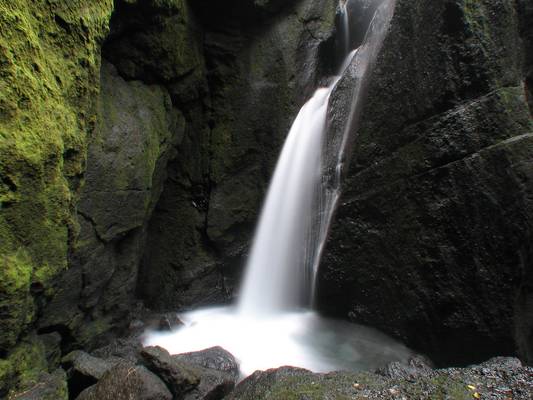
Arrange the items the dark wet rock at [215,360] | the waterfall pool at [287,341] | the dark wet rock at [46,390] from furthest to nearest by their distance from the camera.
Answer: the waterfall pool at [287,341] → the dark wet rock at [215,360] → the dark wet rock at [46,390]

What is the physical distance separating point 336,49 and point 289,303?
6404 mm

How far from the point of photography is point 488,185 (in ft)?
15.0

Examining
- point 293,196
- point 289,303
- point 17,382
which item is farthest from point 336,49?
point 17,382

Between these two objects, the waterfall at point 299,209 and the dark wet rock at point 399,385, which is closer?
the dark wet rock at point 399,385

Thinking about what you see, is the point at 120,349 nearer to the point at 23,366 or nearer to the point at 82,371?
the point at 82,371

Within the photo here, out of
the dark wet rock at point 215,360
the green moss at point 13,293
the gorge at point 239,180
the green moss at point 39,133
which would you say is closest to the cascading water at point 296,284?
the gorge at point 239,180

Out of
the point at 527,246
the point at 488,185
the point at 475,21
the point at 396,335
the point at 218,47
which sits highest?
the point at 218,47

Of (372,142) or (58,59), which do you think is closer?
(58,59)

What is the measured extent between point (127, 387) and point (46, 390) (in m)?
0.75

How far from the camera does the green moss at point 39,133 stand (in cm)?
284

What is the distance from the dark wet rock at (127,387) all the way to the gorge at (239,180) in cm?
8

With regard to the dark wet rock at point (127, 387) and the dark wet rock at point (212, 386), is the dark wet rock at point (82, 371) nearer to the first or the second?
the dark wet rock at point (127, 387)

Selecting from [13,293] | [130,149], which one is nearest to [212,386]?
[13,293]

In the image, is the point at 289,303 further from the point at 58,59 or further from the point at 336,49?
the point at 336,49
